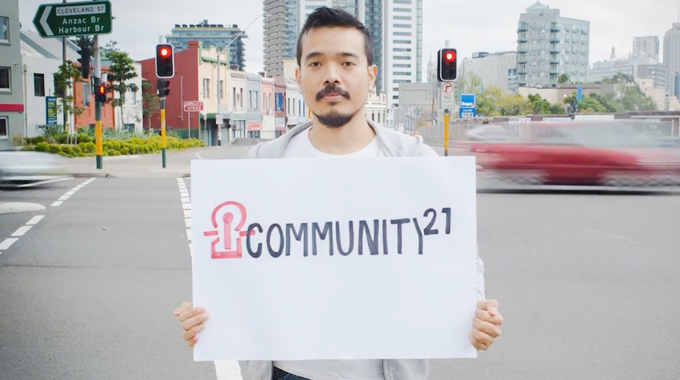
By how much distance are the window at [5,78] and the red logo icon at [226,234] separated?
50782mm

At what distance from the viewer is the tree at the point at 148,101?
60.7 meters

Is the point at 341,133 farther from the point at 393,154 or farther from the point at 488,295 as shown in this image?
the point at 488,295

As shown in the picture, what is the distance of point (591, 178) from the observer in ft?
57.3

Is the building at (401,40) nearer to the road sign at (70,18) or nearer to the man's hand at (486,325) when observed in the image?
the road sign at (70,18)

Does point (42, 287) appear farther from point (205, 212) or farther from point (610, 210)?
point (610, 210)

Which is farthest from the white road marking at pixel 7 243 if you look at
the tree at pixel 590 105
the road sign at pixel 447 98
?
the tree at pixel 590 105

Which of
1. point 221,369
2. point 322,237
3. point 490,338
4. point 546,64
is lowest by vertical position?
point 221,369

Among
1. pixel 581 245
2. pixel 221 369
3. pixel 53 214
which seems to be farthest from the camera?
pixel 53 214

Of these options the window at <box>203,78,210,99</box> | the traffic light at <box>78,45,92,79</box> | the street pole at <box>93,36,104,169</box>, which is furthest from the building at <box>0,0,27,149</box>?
the traffic light at <box>78,45,92,79</box>

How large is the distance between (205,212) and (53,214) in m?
12.0

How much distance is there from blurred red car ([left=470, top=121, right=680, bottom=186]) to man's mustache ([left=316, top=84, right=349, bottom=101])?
1539 cm

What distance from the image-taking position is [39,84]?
51.4 m

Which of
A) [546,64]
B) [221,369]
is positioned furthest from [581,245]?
[546,64]

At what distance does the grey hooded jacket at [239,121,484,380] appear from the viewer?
238cm
